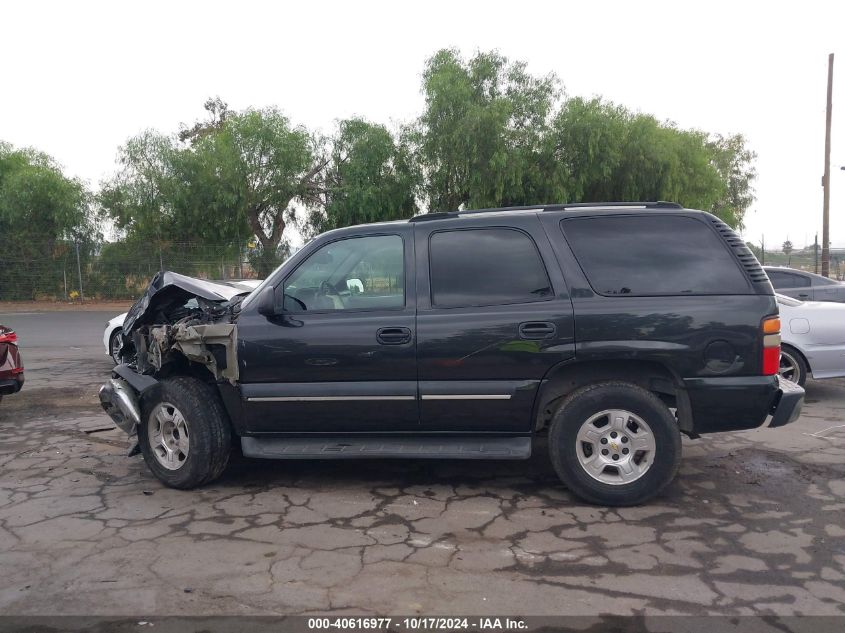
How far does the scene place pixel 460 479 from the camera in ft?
16.9

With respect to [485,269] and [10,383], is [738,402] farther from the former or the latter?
[10,383]

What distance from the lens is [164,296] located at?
211 inches

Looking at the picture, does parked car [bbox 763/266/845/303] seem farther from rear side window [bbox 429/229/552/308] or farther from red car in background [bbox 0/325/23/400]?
red car in background [bbox 0/325/23/400]

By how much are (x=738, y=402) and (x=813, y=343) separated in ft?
12.2

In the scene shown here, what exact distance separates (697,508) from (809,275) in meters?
7.69

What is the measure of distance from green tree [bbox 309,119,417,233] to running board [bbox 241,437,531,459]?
73.8 ft

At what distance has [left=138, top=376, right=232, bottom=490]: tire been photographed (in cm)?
488

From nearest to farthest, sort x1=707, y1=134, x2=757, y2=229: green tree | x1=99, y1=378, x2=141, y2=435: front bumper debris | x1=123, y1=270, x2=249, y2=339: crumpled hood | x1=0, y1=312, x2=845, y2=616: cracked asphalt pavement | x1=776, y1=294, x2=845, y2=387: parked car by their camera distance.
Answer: x1=0, y1=312, x2=845, y2=616: cracked asphalt pavement < x1=99, y1=378, x2=141, y2=435: front bumper debris < x1=123, y1=270, x2=249, y2=339: crumpled hood < x1=776, y1=294, x2=845, y2=387: parked car < x1=707, y1=134, x2=757, y2=229: green tree

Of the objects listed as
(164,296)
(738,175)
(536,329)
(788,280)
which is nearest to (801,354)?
(788,280)

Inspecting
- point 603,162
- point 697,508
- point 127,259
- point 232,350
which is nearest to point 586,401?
point 697,508

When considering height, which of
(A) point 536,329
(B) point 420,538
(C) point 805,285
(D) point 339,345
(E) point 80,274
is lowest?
(B) point 420,538

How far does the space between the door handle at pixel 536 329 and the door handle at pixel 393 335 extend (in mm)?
759

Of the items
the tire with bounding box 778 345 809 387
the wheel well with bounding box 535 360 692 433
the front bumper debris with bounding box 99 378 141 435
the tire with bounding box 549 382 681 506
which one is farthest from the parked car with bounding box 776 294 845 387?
the front bumper debris with bounding box 99 378 141 435

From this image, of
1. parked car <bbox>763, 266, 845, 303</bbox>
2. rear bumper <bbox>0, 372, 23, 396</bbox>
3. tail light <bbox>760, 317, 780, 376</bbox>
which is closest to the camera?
tail light <bbox>760, 317, 780, 376</bbox>
